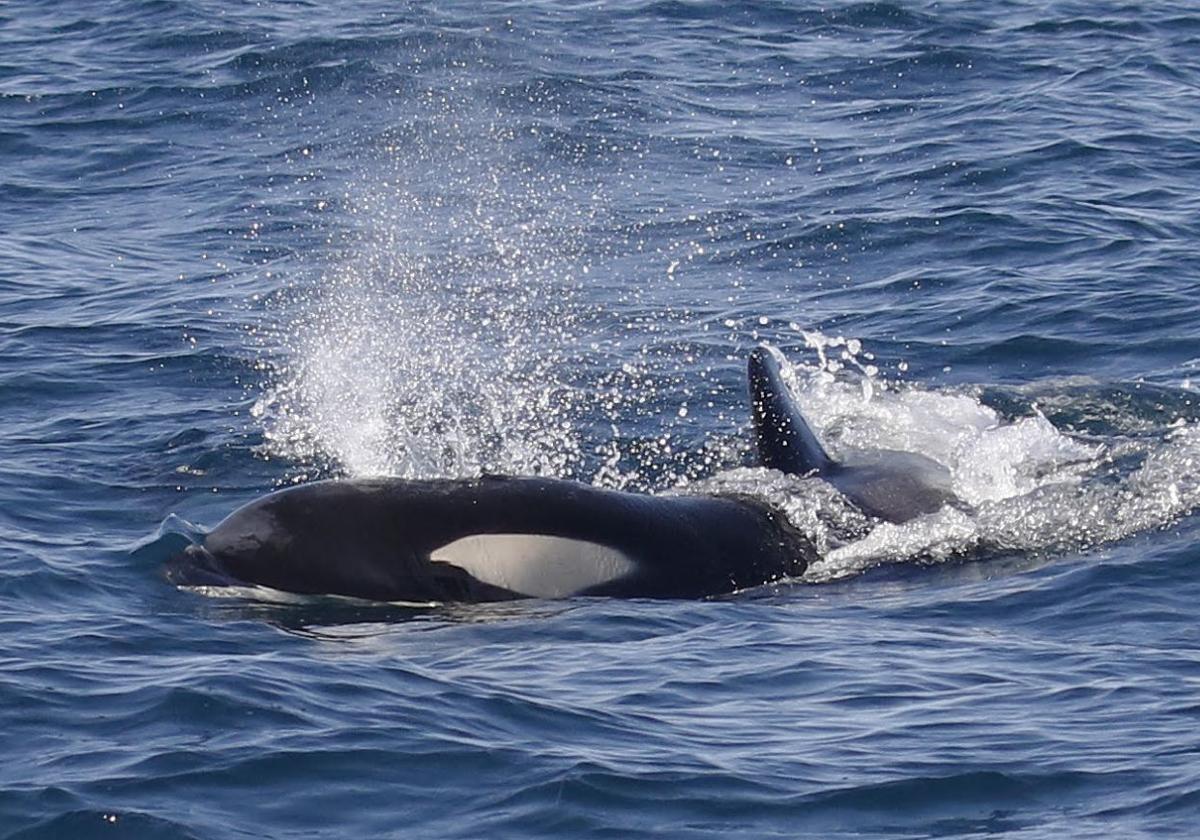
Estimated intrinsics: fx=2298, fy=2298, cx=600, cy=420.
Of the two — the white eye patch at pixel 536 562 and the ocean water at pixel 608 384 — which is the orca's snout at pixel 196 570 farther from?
the white eye patch at pixel 536 562

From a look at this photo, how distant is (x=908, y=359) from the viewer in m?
16.8

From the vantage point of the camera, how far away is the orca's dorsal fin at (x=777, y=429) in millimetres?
13039

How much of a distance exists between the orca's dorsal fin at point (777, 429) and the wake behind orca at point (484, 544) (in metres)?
1.03

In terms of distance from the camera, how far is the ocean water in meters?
8.84

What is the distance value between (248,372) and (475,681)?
23.3ft

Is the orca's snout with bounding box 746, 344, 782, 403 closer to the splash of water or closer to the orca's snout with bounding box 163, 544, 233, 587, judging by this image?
the splash of water

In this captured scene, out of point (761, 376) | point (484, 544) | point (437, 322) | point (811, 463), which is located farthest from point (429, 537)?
point (437, 322)

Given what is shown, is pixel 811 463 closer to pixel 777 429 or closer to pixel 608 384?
pixel 777 429

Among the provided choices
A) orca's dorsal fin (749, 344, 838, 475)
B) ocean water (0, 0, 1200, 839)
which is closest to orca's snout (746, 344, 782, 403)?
orca's dorsal fin (749, 344, 838, 475)

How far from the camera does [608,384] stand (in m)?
16.1

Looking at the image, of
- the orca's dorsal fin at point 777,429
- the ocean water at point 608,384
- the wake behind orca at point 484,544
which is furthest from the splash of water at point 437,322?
the wake behind orca at point 484,544

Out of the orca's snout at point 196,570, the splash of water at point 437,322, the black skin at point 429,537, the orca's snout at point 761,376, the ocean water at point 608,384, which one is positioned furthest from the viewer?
the splash of water at point 437,322

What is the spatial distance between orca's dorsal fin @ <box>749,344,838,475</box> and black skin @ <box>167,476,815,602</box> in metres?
1.37

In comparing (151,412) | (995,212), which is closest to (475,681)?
(151,412)
